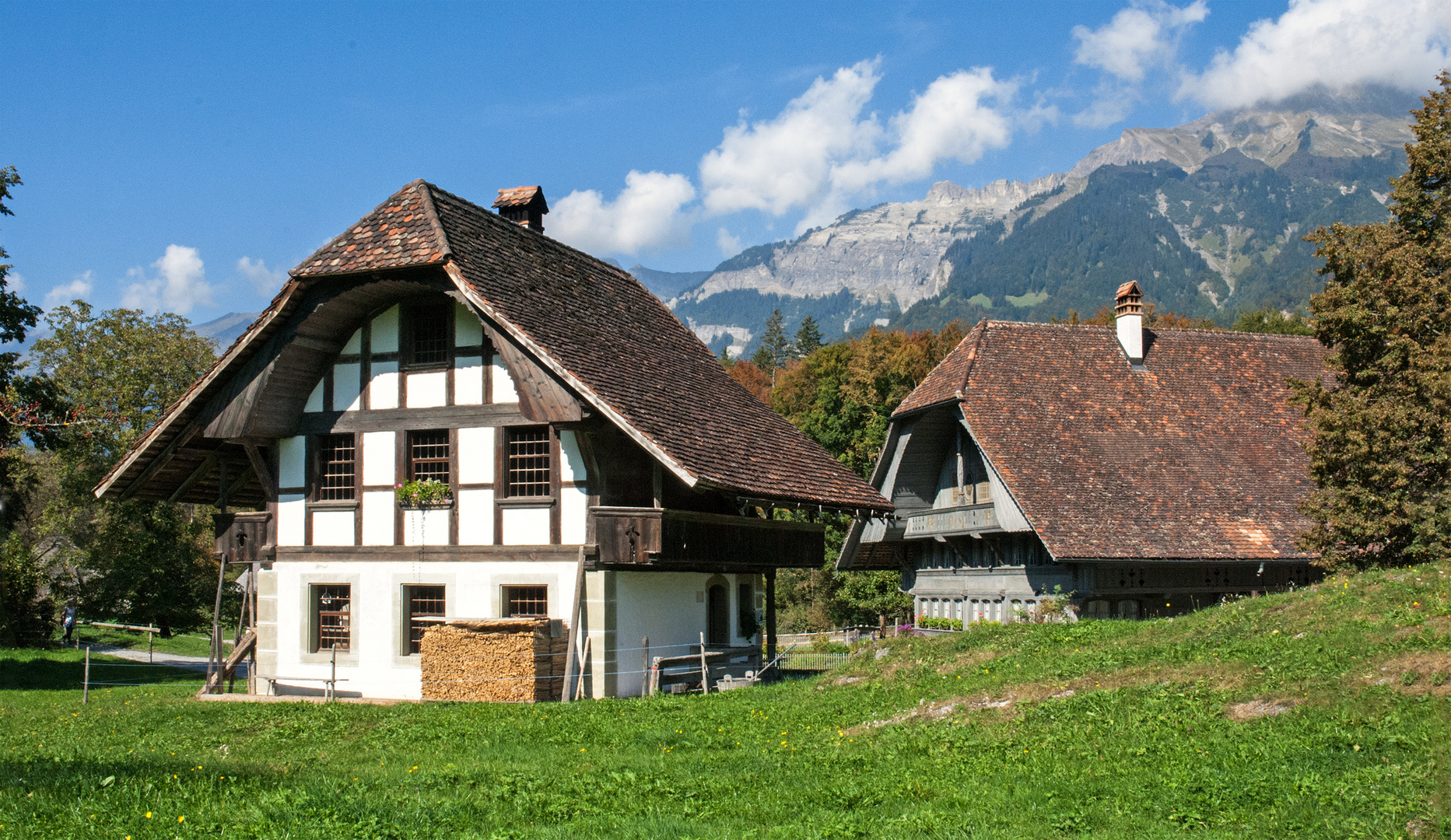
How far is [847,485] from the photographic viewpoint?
2655cm

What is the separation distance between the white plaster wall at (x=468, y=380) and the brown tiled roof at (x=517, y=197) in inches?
295

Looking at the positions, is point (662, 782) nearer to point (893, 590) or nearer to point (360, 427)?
point (360, 427)

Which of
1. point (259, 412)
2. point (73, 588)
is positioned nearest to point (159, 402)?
point (73, 588)

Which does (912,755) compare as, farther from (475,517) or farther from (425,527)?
(425,527)

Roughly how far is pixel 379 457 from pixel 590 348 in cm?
492

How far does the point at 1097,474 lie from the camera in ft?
96.9

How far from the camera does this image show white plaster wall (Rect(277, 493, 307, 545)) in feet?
77.8

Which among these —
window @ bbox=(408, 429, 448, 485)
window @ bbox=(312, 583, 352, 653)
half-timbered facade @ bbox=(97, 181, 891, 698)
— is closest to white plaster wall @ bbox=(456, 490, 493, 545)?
half-timbered facade @ bbox=(97, 181, 891, 698)

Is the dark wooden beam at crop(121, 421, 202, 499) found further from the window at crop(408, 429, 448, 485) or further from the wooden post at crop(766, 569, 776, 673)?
the wooden post at crop(766, 569, 776, 673)

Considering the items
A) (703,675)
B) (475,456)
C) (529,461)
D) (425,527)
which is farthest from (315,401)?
(703,675)

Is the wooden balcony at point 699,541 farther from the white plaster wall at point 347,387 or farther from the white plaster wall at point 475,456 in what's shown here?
the white plaster wall at point 347,387

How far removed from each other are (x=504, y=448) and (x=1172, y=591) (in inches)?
682

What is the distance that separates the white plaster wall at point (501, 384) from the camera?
73.2ft

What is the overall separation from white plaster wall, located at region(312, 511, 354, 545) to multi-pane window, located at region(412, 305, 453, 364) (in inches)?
139
